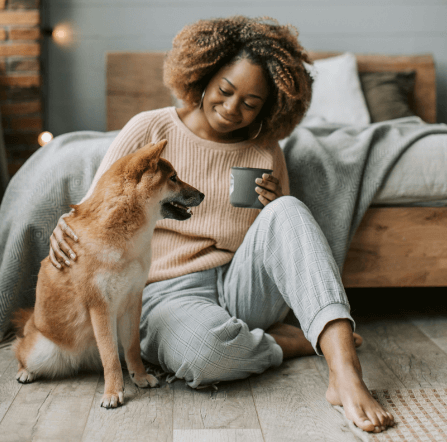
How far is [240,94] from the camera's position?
1233 mm

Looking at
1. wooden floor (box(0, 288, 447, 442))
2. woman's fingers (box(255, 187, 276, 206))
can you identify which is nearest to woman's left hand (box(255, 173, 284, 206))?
woman's fingers (box(255, 187, 276, 206))

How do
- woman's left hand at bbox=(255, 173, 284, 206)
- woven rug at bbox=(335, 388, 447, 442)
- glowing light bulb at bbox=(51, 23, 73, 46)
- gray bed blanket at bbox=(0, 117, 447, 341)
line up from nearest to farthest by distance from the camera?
woven rug at bbox=(335, 388, 447, 442)
woman's left hand at bbox=(255, 173, 284, 206)
gray bed blanket at bbox=(0, 117, 447, 341)
glowing light bulb at bbox=(51, 23, 73, 46)

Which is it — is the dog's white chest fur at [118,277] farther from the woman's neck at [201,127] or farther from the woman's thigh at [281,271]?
the woman's neck at [201,127]

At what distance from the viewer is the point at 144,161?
1.00 m

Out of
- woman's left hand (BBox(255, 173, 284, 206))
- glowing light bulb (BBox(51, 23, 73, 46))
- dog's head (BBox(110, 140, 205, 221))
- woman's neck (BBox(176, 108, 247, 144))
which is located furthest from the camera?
glowing light bulb (BBox(51, 23, 73, 46))

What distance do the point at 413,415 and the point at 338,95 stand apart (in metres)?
1.86

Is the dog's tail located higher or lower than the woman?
lower

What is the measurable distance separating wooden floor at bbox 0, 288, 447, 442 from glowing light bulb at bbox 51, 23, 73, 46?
1.94m

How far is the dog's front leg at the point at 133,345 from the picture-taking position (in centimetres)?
112

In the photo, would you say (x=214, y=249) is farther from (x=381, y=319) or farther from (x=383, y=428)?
(x=381, y=319)

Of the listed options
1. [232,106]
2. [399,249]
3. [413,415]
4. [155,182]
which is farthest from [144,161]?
[399,249]

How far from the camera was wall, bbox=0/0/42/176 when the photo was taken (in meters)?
2.40

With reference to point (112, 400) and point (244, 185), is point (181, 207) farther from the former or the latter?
point (112, 400)

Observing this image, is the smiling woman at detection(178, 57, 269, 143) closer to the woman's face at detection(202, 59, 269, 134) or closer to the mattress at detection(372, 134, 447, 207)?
the woman's face at detection(202, 59, 269, 134)
